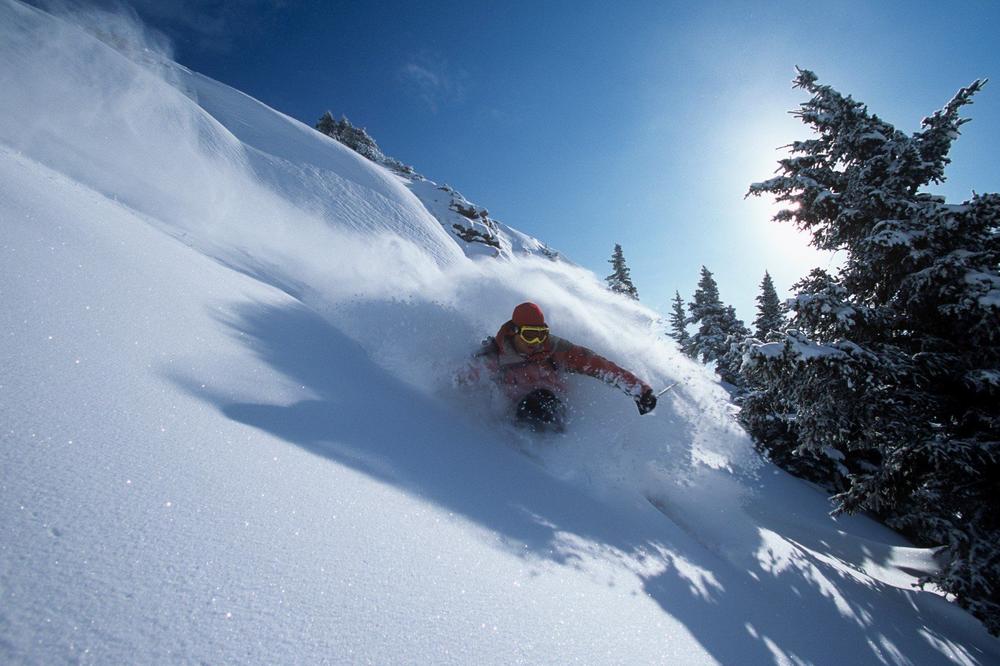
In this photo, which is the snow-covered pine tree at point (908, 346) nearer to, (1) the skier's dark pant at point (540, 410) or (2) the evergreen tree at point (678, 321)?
(1) the skier's dark pant at point (540, 410)

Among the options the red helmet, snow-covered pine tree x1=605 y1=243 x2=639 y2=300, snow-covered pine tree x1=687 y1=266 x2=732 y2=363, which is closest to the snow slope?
the red helmet

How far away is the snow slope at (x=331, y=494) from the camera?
3.62 ft

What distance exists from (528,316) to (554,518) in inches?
131

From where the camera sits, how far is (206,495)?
1510 millimetres

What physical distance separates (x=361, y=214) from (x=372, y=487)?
16.2 m

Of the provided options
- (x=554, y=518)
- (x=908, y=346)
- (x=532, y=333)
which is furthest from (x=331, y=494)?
(x=908, y=346)

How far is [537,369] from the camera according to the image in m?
6.00

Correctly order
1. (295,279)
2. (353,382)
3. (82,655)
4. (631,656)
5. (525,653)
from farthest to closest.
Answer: (295,279) < (353,382) < (631,656) < (525,653) < (82,655)

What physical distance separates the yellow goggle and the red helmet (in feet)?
0.21

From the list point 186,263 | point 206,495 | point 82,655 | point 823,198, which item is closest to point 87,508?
point 206,495

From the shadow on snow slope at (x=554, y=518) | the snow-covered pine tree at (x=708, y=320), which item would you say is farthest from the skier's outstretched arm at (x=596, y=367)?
the snow-covered pine tree at (x=708, y=320)

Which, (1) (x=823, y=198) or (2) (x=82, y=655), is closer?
(2) (x=82, y=655)

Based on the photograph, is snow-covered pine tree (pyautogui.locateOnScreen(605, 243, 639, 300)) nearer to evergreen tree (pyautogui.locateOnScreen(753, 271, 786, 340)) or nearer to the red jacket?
evergreen tree (pyautogui.locateOnScreen(753, 271, 786, 340))

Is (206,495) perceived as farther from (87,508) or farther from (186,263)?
(186,263)
